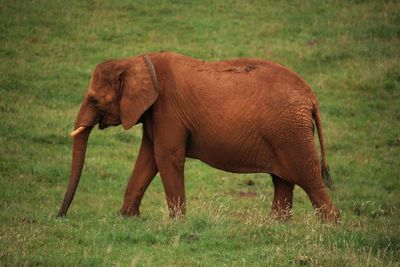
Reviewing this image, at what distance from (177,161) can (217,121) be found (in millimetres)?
865

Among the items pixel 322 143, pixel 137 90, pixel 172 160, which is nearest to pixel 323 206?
pixel 322 143

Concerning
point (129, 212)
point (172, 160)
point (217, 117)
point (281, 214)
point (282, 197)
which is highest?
point (217, 117)

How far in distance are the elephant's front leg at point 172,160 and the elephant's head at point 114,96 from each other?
0.56m

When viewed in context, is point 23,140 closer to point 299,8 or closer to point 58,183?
point 58,183

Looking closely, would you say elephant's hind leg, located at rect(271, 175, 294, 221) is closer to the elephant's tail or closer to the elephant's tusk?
the elephant's tail

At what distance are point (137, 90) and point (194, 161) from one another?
6.73 meters

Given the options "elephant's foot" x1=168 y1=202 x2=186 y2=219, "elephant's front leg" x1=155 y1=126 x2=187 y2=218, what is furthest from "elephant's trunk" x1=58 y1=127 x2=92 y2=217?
"elephant's foot" x1=168 y1=202 x2=186 y2=219

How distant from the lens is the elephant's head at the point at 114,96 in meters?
13.4

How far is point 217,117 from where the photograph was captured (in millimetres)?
13297

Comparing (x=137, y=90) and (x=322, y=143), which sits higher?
(x=137, y=90)

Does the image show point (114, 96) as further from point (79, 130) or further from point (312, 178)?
point (312, 178)

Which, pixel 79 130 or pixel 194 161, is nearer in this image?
pixel 79 130

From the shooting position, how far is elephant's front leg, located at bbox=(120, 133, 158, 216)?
543 inches

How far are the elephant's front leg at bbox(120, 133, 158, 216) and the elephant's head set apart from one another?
0.61 meters
